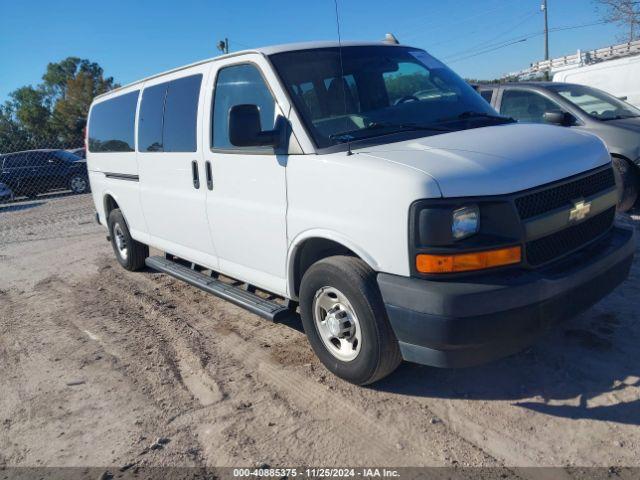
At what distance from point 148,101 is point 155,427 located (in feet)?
11.1

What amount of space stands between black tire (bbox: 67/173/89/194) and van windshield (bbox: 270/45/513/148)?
16412 mm

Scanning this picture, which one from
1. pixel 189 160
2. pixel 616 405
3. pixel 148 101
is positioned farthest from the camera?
pixel 148 101

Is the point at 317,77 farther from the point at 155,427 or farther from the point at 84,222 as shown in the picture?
the point at 84,222

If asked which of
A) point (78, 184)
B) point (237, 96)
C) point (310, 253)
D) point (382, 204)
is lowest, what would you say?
point (78, 184)

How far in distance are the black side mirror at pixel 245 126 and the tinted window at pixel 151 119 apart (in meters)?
1.90

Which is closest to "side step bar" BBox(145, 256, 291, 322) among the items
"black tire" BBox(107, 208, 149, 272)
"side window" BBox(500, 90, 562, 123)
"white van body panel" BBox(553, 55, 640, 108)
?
"black tire" BBox(107, 208, 149, 272)

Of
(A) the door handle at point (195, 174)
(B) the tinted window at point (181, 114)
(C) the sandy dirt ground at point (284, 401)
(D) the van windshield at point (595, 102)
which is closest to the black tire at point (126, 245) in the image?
(C) the sandy dirt ground at point (284, 401)

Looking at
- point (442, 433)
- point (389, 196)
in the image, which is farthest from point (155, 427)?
point (389, 196)

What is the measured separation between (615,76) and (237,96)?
31.5ft

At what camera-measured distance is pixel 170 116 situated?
4734 millimetres

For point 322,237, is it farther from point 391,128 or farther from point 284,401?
point 284,401

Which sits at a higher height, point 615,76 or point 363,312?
point 615,76

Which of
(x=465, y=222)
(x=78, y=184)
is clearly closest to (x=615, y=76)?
(x=465, y=222)

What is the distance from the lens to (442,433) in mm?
2830
